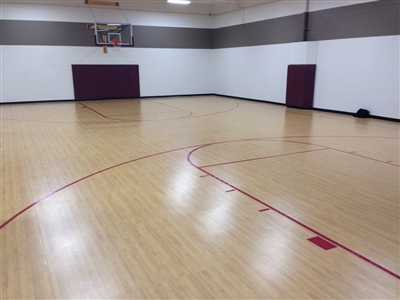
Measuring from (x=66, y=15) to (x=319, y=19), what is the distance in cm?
950

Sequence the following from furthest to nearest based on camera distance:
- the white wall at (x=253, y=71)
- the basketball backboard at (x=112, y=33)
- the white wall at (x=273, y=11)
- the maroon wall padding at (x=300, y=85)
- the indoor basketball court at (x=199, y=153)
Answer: the basketball backboard at (x=112, y=33), the white wall at (x=253, y=71), the maroon wall padding at (x=300, y=85), the white wall at (x=273, y=11), the indoor basketball court at (x=199, y=153)

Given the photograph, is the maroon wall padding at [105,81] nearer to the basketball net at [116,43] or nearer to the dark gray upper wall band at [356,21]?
the basketball net at [116,43]

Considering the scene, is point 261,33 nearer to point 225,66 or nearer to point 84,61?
point 225,66

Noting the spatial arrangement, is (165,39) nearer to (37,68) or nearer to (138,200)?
(37,68)

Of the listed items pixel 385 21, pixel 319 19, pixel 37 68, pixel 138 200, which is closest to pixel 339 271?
pixel 138 200

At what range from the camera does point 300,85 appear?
37.8 feet

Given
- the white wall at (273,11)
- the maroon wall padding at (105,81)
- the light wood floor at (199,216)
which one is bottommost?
the light wood floor at (199,216)

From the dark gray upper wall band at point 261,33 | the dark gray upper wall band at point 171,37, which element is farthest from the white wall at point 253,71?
the dark gray upper wall band at point 171,37

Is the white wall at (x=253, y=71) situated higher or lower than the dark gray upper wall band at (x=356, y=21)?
lower

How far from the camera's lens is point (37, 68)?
13.5 metres

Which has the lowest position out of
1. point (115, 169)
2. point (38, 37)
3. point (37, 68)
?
point (115, 169)

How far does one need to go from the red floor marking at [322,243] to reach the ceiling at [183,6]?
1173cm

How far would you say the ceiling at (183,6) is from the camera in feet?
43.6

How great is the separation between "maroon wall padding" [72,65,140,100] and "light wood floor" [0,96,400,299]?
7.46m
